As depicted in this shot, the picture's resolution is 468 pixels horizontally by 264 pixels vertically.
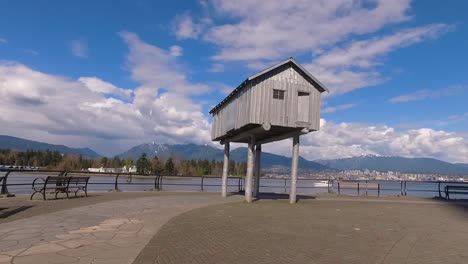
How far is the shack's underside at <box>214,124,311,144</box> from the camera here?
18.2 metres

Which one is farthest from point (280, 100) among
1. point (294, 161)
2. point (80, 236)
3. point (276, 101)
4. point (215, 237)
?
point (80, 236)

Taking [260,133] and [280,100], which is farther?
[260,133]

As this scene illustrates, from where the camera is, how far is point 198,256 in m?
6.74

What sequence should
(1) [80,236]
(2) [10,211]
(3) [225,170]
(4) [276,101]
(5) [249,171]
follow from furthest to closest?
1. (3) [225,170]
2. (5) [249,171]
3. (4) [276,101]
4. (2) [10,211]
5. (1) [80,236]

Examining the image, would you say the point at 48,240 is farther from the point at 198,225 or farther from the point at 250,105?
the point at 250,105

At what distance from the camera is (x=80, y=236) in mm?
8164

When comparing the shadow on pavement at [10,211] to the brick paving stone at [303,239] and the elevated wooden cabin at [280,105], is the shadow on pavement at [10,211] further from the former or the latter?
the elevated wooden cabin at [280,105]

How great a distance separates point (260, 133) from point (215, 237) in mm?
11605

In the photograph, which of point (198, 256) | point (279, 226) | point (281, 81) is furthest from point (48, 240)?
point (281, 81)

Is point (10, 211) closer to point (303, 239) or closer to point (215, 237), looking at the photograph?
point (215, 237)

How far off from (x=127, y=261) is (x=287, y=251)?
2.97 metres

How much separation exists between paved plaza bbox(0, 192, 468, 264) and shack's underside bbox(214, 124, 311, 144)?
554cm

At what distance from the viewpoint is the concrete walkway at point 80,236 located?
643 cm

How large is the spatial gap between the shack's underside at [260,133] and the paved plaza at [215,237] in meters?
5.54
